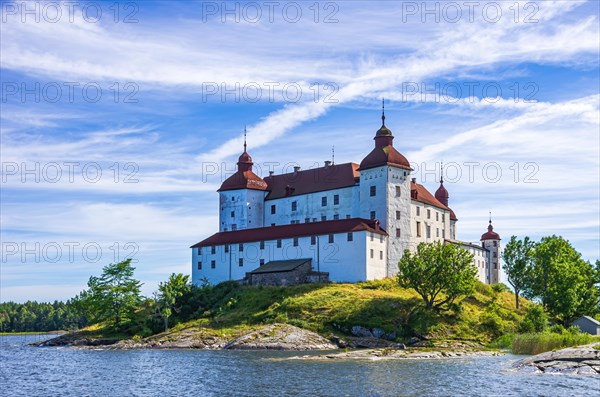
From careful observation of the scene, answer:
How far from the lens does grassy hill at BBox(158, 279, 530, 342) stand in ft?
230

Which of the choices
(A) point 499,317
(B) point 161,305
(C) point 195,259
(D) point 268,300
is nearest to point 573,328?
(A) point 499,317

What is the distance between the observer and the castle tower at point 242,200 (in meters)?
98.8

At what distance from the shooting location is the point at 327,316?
72375 mm

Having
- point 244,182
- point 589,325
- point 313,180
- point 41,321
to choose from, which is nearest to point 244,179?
point 244,182

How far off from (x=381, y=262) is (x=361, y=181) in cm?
1084

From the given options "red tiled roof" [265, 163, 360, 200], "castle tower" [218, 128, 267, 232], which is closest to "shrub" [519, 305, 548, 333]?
"red tiled roof" [265, 163, 360, 200]

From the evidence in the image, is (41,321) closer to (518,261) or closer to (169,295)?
(169,295)

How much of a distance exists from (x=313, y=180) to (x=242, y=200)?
401 inches

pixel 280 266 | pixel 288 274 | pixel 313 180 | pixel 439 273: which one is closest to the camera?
pixel 439 273

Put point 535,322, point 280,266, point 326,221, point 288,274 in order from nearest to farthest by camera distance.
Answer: point 535,322 → point 288,274 → point 280,266 → point 326,221

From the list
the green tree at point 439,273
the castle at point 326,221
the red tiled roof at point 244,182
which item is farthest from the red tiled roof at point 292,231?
the green tree at point 439,273

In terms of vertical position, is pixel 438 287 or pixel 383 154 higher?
pixel 383 154

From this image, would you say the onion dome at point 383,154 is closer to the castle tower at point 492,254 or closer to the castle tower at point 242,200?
the castle tower at point 242,200

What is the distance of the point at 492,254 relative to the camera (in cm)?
11275
